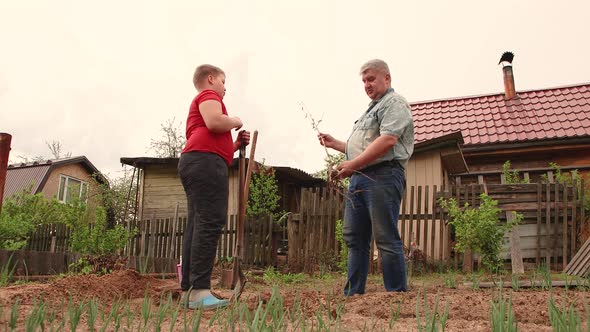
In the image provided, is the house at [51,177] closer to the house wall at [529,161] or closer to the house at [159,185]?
the house at [159,185]

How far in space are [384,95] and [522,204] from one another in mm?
5178

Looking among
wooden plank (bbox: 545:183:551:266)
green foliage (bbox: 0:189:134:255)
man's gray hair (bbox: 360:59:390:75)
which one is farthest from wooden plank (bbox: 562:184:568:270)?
green foliage (bbox: 0:189:134:255)

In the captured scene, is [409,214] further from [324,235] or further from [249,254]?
[249,254]

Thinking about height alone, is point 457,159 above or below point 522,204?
above

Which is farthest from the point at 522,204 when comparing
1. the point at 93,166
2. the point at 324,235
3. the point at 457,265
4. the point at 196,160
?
the point at 93,166

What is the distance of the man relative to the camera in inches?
132

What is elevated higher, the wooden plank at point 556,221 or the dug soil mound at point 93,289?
the wooden plank at point 556,221

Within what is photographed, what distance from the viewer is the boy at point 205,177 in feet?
10.4

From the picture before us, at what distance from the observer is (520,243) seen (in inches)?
314

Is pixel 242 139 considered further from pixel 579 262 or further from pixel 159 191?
pixel 159 191

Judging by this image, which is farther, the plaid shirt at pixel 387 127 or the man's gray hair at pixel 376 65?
the man's gray hair at pixel 376 65

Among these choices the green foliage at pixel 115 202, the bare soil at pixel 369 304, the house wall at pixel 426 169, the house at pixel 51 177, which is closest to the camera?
the bare soil at pixel 369 304

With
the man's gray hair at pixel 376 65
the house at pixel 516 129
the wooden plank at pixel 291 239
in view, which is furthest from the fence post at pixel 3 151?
the house at pixel 516 129

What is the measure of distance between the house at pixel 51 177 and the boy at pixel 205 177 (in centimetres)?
2134
